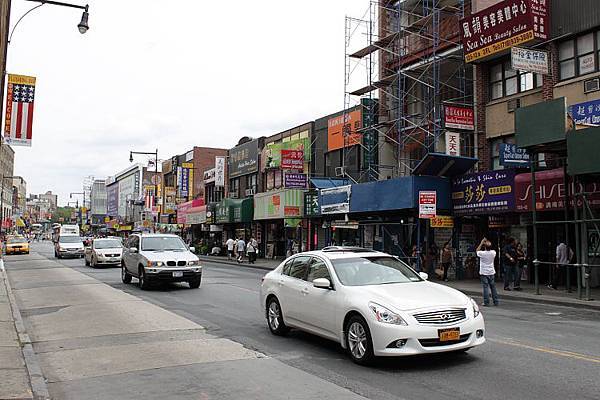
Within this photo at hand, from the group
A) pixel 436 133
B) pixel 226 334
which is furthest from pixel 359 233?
pixel 226 334

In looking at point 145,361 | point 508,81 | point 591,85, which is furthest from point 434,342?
point 508,81

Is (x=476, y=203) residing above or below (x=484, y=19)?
below

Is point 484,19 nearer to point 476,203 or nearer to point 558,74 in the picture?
point 558,74

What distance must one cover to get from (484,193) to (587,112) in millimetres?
4425

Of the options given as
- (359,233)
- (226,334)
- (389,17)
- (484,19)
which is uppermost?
(389,17)

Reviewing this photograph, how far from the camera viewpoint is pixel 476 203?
21.5 metres

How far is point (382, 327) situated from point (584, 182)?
40.9 feet

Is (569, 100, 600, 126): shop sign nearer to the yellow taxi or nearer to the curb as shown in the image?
the curb

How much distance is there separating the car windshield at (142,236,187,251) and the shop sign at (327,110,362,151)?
1322cm

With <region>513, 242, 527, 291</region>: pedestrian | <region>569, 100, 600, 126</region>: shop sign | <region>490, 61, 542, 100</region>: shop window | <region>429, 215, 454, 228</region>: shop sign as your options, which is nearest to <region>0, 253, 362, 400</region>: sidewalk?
<region>513, 242, 527, 291</region>: pedestrian

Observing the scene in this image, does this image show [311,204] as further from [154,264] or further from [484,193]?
[154,264]

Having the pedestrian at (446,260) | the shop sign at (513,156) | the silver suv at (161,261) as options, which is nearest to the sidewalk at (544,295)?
Result: the pedestrian at (446,260)

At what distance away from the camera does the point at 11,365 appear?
24.7 ft

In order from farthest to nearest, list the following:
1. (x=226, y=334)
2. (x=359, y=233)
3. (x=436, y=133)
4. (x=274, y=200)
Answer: (x=274, y=200) → (x=359, y=233) → (x=436, y=133) → (x=226, y=334)
